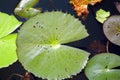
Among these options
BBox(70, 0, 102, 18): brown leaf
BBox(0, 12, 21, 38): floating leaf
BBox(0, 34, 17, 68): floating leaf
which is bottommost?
BBox(0, 34, 17, 68): floating leaf

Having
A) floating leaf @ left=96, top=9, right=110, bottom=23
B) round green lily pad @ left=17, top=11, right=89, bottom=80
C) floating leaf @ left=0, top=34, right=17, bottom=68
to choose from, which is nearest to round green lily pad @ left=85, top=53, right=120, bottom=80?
round green lily pad @ left=17, top=11, right=89, bottom=80

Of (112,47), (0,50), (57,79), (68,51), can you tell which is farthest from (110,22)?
(0,50)

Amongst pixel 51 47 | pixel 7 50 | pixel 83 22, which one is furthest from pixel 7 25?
pixel 83 22

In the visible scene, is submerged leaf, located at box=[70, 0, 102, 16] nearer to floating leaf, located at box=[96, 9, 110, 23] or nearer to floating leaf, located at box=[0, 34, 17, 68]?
floating leaf, located at box=[96, 9, 110, 23]

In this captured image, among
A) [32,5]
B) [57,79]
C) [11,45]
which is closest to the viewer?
[57,79]

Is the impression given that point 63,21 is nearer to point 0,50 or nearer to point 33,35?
point 33,35

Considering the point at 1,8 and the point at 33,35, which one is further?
the point at 1,8
